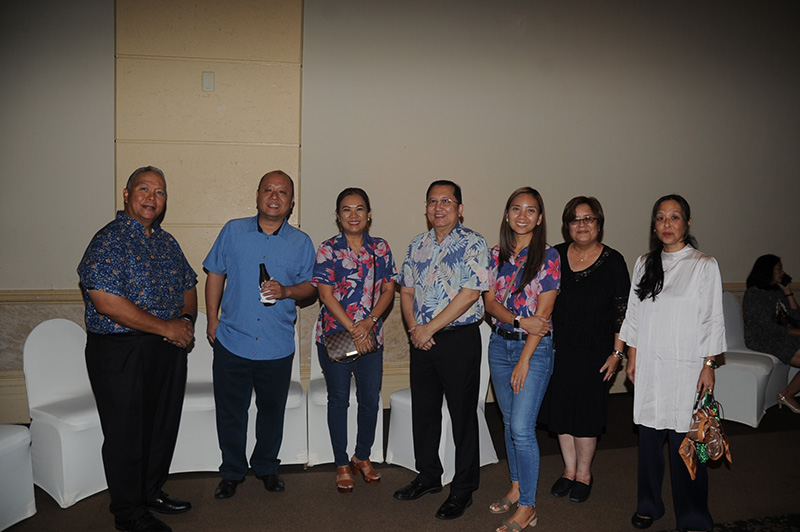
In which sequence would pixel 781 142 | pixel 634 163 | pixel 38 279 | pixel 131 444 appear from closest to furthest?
pixel 131 444 < pixel 38 279 < pixel 634 163 < pixel 781 142

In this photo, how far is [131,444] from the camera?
2816mm

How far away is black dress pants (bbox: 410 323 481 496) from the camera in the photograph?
9.86 ft

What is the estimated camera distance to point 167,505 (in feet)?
Answer: 10.00

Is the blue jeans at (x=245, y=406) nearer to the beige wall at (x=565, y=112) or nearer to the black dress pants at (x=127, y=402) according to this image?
→ the black dress pants at (x=127, y=402)

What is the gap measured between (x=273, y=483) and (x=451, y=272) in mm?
1618

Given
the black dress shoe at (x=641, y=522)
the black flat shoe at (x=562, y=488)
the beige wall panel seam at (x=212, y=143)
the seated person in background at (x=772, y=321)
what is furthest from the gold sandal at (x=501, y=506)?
the seated person in background at (x=772, y=321)

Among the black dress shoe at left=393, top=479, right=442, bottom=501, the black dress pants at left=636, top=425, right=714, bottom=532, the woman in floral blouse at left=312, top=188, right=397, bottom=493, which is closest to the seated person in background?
the black dress pants at left=636, top=425, right=714, bottom=532

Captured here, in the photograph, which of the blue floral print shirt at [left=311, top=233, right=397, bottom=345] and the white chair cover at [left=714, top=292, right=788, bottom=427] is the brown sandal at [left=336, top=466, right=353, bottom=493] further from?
the white chair cover at [left=714, top=292, right=788, bottom=427]

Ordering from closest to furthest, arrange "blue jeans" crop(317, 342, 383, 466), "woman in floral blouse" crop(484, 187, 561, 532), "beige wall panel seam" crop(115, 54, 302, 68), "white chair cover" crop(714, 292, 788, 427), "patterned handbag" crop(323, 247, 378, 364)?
"woman in floral blouse" crop(484, 187, 561, 532) < "patterned handbag" crop(323, 247, 378, 364) < "blue jeans" crop(317, 342, 383, 466) < "beige wall panel seam" crop(115, 54, 302, 68) < "white chair cover" crop(714, 292, 788, 427)

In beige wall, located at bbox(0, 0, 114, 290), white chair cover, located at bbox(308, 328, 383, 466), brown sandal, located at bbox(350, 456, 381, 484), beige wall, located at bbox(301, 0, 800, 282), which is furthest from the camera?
beige wall, located at bbox(301, 0, 800, 282)

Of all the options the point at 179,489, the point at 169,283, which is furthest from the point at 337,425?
the point at 169,283

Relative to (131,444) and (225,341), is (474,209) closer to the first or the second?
(225,341)

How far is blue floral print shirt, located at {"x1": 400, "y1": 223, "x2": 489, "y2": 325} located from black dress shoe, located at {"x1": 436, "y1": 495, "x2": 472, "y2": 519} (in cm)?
96

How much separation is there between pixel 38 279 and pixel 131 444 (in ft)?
7.34
